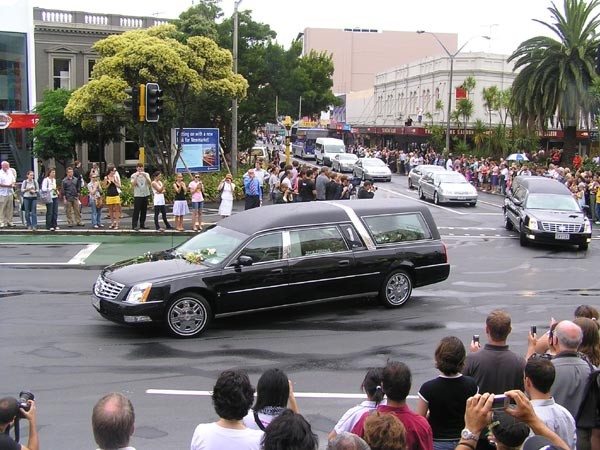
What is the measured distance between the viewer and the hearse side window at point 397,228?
1284cm

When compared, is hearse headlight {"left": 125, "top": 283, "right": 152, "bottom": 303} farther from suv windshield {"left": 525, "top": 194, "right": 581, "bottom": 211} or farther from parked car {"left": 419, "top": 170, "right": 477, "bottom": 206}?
parked car {"left": 419, "top": 170, "right": 477, "bottom": 206}

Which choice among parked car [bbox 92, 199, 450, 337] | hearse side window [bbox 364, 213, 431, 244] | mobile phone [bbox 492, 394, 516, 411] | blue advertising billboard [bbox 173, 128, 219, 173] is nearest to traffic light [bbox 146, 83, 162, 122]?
parked car [bbox 92, 199, 450, 337]

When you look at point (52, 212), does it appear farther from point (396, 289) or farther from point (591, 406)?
point (591, 406)

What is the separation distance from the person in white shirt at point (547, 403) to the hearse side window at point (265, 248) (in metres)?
6.91

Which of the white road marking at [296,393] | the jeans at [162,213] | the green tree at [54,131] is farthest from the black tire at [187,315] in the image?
the green tree at [54,131]

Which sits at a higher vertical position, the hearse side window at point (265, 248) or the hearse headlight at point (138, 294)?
the hearse side window at point (265, 248)

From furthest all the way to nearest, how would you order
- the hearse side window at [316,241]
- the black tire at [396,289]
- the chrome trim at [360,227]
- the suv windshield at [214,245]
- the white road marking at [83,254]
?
the white road marking at [83,254] < the black tire at [396,289] < the chrome trim at [360,227] < the hearse side window at [316,241] < the suv windshield at [214,245]

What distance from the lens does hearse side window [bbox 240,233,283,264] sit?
11.5 metres

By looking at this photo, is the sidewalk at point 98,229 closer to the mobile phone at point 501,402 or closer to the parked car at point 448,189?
the parked car at point 448,189

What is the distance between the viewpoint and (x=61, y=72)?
39.2 metres

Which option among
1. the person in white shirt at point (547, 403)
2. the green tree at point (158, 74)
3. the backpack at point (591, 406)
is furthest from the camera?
the green tree at point (158, 74)

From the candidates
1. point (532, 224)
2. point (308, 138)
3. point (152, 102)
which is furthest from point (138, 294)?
point (308, 138)

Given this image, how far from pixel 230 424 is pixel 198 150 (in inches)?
1068

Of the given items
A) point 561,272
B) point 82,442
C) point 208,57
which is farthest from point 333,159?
point 82,442
